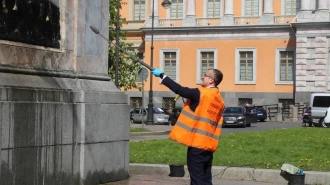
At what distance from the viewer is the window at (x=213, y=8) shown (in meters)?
64.3

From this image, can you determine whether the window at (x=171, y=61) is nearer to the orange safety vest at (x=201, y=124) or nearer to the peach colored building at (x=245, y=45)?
the peach colored building at (x=245, y=45)

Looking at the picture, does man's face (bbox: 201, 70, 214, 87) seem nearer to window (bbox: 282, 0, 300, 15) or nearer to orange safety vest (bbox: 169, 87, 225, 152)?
orange safety vest (bbox: 169, 87, 225, 152)

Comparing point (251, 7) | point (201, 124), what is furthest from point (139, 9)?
point (201, 124)

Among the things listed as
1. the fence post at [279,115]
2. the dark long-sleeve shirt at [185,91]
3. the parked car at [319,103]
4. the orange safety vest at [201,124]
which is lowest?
the fence post at [279,115]

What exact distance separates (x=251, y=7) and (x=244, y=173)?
4952 centimetres

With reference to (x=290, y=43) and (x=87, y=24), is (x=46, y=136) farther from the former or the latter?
(x=290, y=43)

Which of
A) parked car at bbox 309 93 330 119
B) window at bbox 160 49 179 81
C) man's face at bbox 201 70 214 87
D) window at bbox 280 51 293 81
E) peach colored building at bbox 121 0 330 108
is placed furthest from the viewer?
window at bbox 160 49 179 81

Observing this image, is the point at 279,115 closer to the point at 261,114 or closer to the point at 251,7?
the point at 261,114

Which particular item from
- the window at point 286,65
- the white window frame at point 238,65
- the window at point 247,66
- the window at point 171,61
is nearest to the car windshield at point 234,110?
the window at point 286,65

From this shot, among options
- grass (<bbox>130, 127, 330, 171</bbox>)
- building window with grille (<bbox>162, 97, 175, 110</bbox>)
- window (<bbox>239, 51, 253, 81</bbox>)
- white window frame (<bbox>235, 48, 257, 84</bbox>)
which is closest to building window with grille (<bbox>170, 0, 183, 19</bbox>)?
white window frame (<bbox>235, 48, 257, 84</bbox>)

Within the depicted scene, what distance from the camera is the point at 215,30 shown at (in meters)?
62.9

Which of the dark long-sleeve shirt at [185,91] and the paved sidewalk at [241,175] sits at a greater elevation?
the dark long-sleeve shirt at [185,91]

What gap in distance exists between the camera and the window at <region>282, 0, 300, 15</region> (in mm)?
61134

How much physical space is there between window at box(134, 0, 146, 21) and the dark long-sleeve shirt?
58045mm
